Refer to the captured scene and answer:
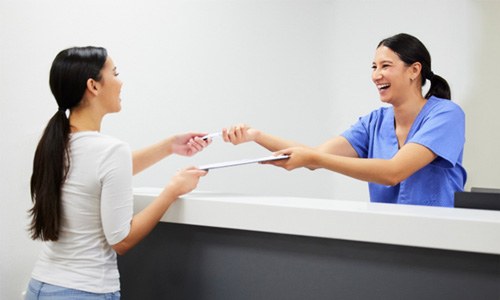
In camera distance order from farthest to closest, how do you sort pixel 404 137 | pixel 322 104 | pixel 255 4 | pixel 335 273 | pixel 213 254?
pixel 322 104
pixel 255 4
pixel 404 137
pixel 213 254
pixel 335 273

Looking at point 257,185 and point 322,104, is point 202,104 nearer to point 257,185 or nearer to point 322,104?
point 257,185

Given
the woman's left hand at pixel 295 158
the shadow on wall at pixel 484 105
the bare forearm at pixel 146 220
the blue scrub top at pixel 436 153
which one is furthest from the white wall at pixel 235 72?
the blue scrub top at pixel 436 153

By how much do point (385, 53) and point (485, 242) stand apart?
2.62ft

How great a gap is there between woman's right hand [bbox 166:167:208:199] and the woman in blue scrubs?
22 centimetres

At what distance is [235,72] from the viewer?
2.70 meters

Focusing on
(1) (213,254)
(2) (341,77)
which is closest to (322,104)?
(2) (341,77)

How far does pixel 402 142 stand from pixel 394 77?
0.59ft

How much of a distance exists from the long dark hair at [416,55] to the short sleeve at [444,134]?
14 centimetres

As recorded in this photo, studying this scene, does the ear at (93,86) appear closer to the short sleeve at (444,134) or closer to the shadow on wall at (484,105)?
the short sleeve at (444,134)

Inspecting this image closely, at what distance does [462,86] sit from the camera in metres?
2.67

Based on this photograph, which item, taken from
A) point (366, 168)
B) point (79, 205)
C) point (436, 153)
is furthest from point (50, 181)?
point (436, 153)

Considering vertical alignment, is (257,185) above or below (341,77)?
below

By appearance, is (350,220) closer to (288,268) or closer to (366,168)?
(288,268)

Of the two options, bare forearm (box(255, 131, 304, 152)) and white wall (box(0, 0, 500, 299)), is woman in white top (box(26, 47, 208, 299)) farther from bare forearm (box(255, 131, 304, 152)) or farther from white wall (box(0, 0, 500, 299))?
white wall (box(0, 0, 500, 299))
